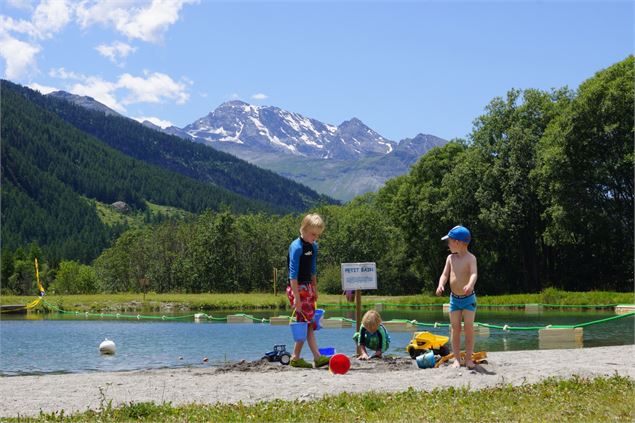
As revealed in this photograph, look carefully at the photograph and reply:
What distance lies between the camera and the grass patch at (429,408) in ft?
25.2

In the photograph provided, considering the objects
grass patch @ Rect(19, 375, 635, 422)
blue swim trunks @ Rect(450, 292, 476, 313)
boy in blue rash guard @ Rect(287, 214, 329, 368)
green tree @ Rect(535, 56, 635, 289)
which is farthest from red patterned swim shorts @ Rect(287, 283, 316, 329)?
green tree @ Rect(535, 56, 635, 289)

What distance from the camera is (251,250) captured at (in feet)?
362

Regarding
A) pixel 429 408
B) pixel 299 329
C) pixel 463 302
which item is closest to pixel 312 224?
pixel 299 329

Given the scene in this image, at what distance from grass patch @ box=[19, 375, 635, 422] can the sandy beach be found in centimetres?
72

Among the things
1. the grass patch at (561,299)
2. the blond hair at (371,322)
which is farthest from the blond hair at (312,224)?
the grass patch at (561,299)

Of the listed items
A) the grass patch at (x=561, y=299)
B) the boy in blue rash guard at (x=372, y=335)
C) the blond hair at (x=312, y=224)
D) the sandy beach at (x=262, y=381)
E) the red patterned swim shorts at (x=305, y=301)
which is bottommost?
the grass patch at (x=561, y=299)

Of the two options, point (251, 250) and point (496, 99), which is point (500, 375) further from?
point (251, 250)

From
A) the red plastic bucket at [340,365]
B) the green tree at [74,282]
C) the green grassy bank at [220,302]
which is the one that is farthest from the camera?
the green tree at [74,282]

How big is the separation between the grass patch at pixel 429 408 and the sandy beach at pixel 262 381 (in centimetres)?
72

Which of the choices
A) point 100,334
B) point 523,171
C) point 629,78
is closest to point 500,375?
point 100,334

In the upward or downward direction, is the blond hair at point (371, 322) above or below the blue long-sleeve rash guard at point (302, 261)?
below

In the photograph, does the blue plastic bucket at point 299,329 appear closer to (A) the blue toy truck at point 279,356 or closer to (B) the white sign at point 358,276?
(A) the blue toy truck at point 279,356

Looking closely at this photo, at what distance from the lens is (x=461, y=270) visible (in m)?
Result: 11.8

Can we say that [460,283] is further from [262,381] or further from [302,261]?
[262,381]
